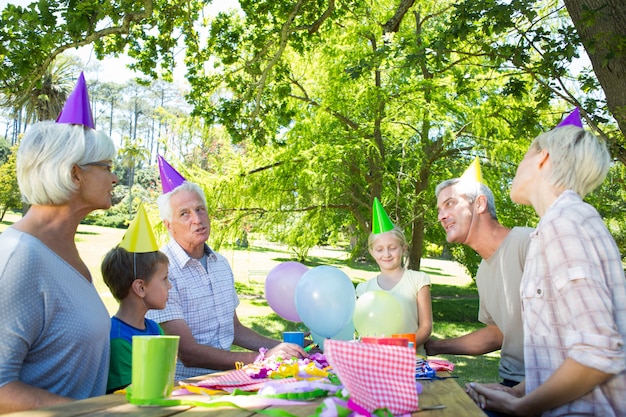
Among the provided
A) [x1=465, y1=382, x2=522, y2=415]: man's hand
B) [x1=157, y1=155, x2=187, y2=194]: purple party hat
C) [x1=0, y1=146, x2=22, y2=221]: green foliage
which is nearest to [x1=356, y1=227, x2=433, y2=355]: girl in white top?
[x1=157, y1=155, x2=187, y2=194]: purple party hat

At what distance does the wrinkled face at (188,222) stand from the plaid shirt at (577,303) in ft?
6.18

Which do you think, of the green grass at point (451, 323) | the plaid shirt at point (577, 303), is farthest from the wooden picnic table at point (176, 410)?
the green grass at point (451, 323)

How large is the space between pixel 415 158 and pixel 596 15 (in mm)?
6868

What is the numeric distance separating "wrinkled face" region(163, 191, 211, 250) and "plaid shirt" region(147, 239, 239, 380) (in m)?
0.06

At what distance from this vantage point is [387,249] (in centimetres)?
395

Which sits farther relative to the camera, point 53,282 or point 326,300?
point 326,300

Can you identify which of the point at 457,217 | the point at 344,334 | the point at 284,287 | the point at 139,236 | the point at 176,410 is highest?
the point at 457,217

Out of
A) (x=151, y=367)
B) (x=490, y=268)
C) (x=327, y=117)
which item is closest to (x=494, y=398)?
(x=490, y=268)

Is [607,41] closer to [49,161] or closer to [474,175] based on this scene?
[474,175]

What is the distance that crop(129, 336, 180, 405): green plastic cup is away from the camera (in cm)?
153

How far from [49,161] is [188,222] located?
127 centimetres

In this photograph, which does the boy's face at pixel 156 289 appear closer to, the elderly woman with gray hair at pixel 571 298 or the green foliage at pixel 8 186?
the elderly woman with gray hair at pixel 571 298

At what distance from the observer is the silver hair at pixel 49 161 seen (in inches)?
79.4

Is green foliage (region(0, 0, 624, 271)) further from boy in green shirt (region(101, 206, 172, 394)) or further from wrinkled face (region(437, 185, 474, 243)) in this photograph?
boy in green shirt (region(101, 206, 172, 394))
